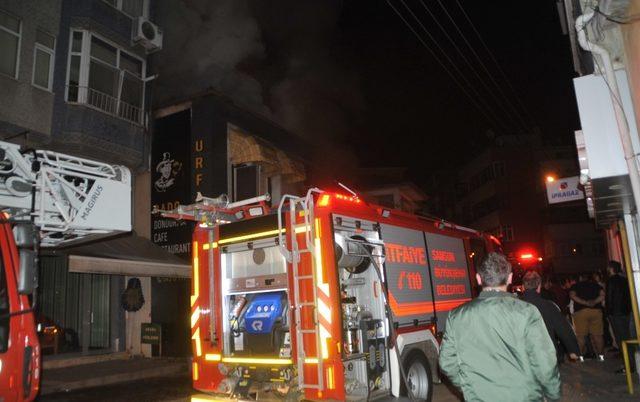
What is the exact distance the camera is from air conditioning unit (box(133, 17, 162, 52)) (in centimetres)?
1401

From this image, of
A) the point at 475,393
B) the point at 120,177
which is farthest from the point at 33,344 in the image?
the point at 475,393

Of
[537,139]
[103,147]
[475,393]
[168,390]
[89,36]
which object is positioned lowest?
[168,390]

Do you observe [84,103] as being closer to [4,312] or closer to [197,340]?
[197,340]

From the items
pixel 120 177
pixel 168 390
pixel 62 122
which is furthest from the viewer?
pixel 62 122

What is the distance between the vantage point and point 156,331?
13172 mm

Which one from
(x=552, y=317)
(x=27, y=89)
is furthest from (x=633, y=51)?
(x=27, y=89)

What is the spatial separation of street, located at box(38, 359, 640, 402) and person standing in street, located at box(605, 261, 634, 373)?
0.74 metres

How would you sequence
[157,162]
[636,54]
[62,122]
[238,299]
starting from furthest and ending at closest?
[157,162]
[62,122]
[238,299]
[636,54]

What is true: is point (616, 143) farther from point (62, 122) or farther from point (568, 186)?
point (62, 122)

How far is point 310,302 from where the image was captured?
17.6ft

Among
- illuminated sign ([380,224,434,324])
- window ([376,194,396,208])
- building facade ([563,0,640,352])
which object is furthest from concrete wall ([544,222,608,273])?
building facade ([563,0,640,352])

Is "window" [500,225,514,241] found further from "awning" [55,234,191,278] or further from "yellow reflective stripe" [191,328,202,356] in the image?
"yellow reflective stripe" [191,328,202,356]

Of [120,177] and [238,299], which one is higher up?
[120,177]

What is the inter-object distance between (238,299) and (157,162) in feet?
31.5
